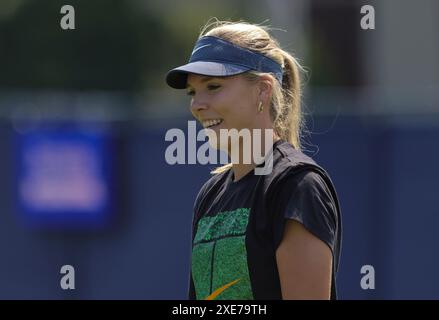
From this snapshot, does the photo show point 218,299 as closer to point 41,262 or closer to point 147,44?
point 41,262

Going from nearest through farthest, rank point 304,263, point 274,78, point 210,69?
1. point 304,263
2. point 210,69
3. point 274,78

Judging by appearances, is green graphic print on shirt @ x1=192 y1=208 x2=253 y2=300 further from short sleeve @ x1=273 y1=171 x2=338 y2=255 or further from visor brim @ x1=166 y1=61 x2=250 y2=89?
visor brim @ x1=166 y1=61 x2=250 y2=89

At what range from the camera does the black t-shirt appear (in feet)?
10.3

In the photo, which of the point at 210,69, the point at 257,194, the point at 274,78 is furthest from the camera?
the point at 274,78

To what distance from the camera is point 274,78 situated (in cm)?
354

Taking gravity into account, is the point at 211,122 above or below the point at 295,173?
above

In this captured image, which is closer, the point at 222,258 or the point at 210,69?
the point at 222,258

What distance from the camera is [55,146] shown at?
813 cm

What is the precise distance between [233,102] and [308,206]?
499 mm

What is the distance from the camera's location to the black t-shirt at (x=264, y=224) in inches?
124

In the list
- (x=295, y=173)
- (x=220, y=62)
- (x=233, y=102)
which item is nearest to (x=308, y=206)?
(x=295, y=173)

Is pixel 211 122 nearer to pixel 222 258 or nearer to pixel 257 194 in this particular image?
pixel 257 194

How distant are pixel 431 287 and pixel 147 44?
1248 centimetres

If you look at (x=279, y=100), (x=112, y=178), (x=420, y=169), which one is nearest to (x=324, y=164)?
(x=420, y=169)
